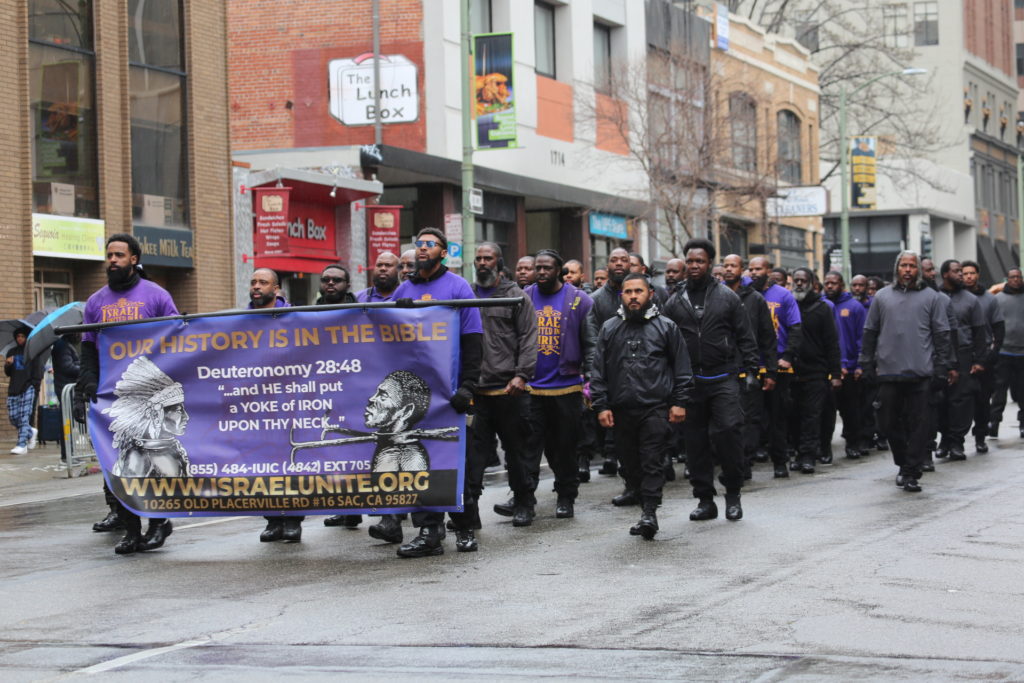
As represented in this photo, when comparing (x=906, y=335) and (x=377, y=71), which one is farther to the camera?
(x=377, y=71)

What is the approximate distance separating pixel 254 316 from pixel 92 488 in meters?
6.63

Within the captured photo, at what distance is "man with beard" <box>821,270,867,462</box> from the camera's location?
17.8 m

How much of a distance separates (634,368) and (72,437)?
880cm

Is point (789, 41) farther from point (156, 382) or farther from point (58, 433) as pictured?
point (156, 382)

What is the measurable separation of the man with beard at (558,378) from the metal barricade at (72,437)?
6868 mm

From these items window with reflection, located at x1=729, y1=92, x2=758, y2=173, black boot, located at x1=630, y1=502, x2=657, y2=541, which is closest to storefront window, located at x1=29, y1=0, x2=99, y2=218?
black boot, located at x1=630, y1=502, x2=657, y2=541

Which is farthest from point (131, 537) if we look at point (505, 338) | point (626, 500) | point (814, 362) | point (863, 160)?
point (863, 160)

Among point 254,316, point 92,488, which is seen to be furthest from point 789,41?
point 254,316

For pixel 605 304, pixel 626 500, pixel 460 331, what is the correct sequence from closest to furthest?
pixel 460 331
pixel 626 500
pixel 605 304

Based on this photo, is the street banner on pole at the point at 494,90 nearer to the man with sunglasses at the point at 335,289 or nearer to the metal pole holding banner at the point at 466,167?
the metal pole holding banner at the point at 466,167

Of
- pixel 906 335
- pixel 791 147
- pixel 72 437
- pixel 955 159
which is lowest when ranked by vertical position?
pixel 72 437

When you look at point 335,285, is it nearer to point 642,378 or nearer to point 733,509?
point 642,378

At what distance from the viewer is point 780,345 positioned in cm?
1585

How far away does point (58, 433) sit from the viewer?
2025 centimetres
